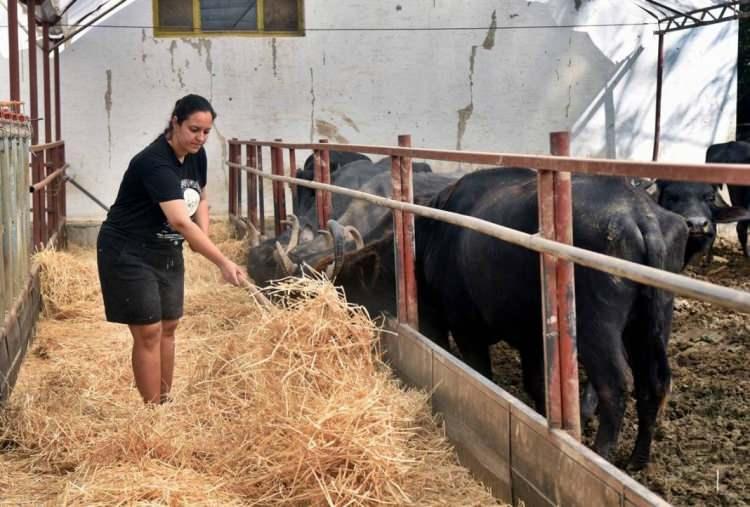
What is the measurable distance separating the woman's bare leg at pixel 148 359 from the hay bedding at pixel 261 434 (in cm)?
13

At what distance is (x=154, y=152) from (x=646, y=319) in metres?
2.47

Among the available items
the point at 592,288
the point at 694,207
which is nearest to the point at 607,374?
the point at 592,288

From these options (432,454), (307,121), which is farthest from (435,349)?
(307,121)

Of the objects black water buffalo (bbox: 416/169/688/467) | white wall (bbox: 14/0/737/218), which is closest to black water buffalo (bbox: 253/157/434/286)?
black water buffalo (bbox: 416/169/688/467)

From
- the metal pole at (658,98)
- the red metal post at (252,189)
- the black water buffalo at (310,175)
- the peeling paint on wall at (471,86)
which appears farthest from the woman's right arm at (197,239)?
the metal pole at (658,98)

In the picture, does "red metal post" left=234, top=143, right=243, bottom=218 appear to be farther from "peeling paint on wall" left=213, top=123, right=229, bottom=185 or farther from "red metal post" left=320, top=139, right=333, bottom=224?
"red metal post" left=320, top=139, right=333, bottom=224

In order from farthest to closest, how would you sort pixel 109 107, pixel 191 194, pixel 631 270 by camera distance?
pixel 109 107 → pixel 191 194 → pixel 631 270

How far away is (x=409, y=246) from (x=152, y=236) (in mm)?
1396

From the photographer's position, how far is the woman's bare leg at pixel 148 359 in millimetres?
4949

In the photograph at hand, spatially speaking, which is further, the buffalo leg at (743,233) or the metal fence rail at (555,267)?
the buffalo leg at (743,233)

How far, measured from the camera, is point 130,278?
16.0 ft

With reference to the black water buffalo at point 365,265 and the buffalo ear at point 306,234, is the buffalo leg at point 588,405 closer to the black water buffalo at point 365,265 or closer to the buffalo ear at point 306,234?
the black water buffalo at point 365,265

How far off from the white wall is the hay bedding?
Result: 30.6 ft

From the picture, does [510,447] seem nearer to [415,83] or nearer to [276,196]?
[276,196]
